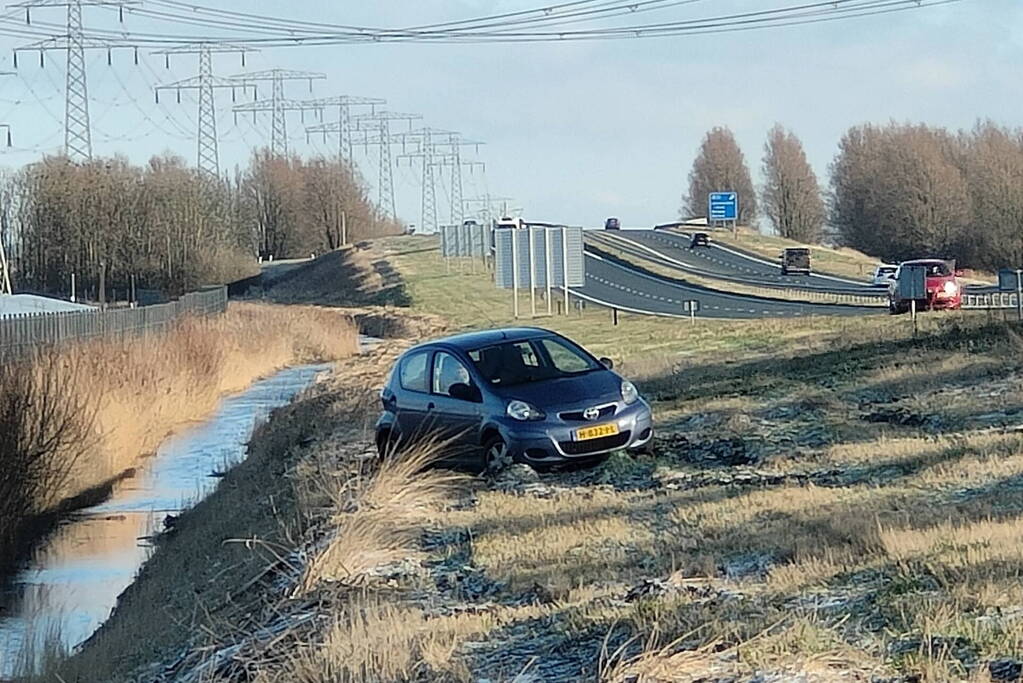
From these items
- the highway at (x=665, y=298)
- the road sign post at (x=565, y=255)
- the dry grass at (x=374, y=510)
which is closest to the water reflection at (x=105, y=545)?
the dry grass at (x=374, y=510)

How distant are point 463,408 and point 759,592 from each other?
7.88 metres

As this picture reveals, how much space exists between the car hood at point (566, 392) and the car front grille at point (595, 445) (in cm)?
42

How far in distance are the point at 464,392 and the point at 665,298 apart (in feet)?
179

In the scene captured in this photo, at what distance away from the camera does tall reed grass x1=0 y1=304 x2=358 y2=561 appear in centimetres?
2520

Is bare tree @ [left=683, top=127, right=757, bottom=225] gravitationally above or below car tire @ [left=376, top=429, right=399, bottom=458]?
above

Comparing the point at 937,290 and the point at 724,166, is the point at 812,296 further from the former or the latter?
the point at 724,166

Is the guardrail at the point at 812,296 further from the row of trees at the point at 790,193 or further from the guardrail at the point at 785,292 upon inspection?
the row of trees at the point at 790,193

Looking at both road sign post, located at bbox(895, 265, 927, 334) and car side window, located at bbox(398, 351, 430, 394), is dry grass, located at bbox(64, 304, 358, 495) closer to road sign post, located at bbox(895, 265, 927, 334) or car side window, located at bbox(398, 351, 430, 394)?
car side window, located at bbox(398, 351, 430, 394)

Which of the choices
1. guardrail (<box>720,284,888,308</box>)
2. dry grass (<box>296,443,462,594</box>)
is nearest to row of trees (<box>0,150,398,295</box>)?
guardrail (<box>720,284,888,308</box>)

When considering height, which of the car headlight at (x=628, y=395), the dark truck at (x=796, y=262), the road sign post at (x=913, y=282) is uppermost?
the dark truck at (x=796, y=262)

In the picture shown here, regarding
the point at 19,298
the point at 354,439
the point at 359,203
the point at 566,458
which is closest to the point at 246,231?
the point at 359,203

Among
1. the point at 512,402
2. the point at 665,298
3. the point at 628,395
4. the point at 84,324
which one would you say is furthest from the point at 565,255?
the point at 512,402

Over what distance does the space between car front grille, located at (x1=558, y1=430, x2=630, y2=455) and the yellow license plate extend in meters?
0.03

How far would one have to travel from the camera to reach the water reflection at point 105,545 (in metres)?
18.9
